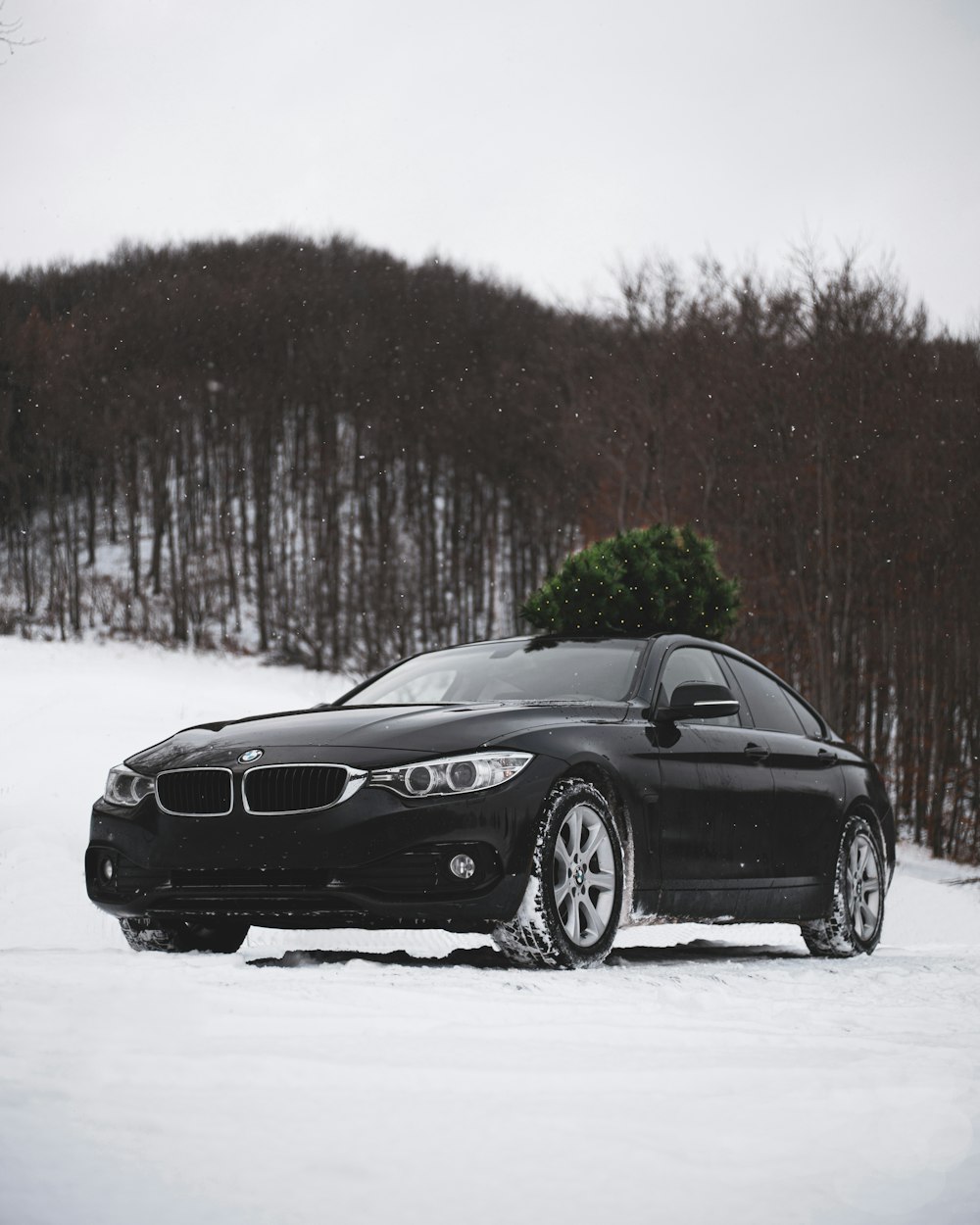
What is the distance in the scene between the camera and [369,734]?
231 inches

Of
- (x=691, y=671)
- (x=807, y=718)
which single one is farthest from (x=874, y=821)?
(x=691, y=671)

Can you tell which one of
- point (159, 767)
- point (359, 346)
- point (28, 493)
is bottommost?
point (159, 767)

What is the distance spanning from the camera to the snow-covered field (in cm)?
274

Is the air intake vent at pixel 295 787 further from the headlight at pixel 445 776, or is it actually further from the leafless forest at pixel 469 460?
the leafless forest at pixel 469 460

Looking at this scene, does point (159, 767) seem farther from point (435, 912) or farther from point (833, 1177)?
point (833, 1177)

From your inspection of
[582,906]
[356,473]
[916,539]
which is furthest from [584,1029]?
[356,473]

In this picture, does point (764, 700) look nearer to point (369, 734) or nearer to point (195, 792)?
point (369, 734)

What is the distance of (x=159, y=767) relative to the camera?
Result: 6.10 meters

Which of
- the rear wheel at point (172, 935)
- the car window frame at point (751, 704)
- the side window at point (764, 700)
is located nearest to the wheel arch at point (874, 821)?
the car window frame at point (751, 704)

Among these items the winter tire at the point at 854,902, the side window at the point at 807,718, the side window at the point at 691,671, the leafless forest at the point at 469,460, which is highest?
the leafless forest at the point at 469,460

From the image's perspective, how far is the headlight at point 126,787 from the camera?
613 cm

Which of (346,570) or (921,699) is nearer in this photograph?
(921,699)

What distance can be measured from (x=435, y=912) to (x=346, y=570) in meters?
43.7

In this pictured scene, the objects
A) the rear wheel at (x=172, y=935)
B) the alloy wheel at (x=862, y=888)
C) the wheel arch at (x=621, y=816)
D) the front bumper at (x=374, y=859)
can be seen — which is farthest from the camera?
the alloy wheel at (x=862, y=888)
